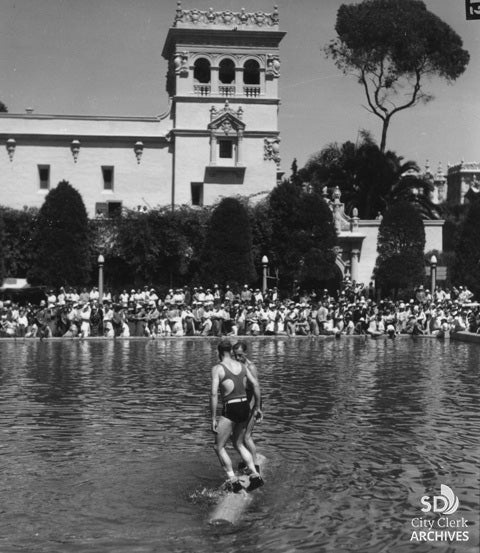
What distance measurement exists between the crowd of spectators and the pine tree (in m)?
9.58

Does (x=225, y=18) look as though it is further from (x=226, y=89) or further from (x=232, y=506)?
(x=232, y=506)

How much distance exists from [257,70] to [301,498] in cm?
5330

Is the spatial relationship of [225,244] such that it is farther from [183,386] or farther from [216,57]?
[183,386]

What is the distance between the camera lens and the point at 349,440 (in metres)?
14.4

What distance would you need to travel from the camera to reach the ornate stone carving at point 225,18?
2414 inches

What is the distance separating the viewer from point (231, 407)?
11.4m

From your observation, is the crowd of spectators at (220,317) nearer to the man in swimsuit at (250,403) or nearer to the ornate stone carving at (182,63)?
the ornate stone carving at (182,63)

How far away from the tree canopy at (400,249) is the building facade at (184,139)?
841cm

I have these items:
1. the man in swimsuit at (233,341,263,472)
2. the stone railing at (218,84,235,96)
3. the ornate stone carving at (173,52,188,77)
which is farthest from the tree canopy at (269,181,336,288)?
the man in swimsuit at (233,341,263,472)

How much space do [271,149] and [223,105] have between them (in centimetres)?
387

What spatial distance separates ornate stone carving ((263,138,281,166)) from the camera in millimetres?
62156

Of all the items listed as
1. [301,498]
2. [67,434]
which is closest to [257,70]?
[67,434]

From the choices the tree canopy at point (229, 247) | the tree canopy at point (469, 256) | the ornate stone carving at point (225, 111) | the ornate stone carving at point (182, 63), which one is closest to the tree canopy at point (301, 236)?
the tree canopy at point (229, 247)

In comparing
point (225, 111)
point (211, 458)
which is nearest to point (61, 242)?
point (225, 111)
